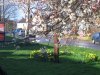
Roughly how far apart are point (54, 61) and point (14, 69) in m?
2.90

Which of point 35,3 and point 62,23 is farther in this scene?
point 35,3

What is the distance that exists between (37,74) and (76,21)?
15.0ft

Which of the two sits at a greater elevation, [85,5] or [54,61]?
[85,5]

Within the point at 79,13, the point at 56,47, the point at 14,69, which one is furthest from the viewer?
the point at 56,47

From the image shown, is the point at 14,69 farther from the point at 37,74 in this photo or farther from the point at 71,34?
the point at 71,34

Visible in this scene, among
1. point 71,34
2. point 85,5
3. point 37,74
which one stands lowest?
point 37,74

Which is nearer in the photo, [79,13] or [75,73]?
[79,13]

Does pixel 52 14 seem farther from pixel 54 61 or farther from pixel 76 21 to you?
pixel 54 61

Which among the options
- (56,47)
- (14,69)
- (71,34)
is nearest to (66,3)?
(71,34)

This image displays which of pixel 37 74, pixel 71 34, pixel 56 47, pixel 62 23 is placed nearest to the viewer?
pixel 62 23

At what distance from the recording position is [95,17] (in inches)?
374

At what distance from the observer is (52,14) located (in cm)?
986

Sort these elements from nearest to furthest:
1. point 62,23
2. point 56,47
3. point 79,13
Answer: point 79,13 < point 62,23 < point 56,47

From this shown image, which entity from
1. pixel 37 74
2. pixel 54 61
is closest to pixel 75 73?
pixel 37 74
